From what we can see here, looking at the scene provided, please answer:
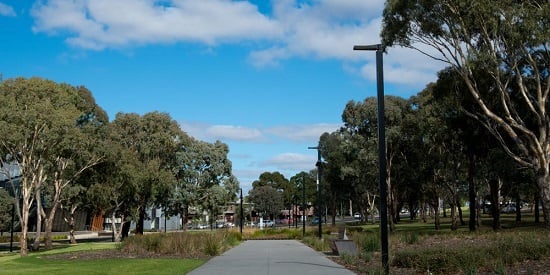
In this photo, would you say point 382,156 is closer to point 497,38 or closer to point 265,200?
point 497,38

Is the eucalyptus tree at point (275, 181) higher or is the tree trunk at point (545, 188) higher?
the eucalyptus tree at point (275, 181)

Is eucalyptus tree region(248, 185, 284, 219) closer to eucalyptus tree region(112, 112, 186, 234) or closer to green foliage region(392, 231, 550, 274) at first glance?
eucalyptus tree region(112, 112, 186, 234)

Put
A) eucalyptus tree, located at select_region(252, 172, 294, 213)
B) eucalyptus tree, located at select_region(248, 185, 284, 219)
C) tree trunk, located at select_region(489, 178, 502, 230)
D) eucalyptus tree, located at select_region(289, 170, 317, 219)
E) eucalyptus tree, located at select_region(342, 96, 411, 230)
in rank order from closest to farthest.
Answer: tree trunk, located at select_region(489, 178, 502, 230) < eucalyptus tree, located at select_region(342, 96, 411, 230) < eucalyptus tree, located at select_region(289, 170, 317, 219) < eucalyptus tree, located at select_region(248, 185, 284, 219) < eucalyptus tree, located at select_region(252, 172, 294, 213)

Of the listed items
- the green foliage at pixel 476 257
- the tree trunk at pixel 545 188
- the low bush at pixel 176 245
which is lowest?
the low bush at pixel 176 245

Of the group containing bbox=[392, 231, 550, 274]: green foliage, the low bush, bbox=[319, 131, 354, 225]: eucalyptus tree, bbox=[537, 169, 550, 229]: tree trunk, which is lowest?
the low bush

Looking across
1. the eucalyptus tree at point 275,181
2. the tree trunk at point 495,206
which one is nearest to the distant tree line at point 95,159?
the tree trunk at point 495,206

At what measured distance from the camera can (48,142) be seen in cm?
2830

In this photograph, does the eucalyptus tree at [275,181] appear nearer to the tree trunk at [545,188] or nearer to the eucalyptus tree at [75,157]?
the eucalyptus tree at [75,157]

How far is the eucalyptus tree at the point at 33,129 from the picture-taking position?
89.9 ft

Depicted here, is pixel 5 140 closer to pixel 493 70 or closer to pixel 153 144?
pixel 153 144

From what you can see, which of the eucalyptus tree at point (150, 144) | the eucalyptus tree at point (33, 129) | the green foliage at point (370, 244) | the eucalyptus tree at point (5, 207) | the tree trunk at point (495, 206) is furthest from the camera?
the eucalyptus tree at point (5, 207)

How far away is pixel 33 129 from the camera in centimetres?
2802

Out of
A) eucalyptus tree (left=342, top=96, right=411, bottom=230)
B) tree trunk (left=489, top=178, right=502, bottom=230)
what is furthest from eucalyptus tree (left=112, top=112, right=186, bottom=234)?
tree trunk (left=489, top=178, right=502, bottom=230)

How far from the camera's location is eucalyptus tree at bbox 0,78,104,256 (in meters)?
27.4
